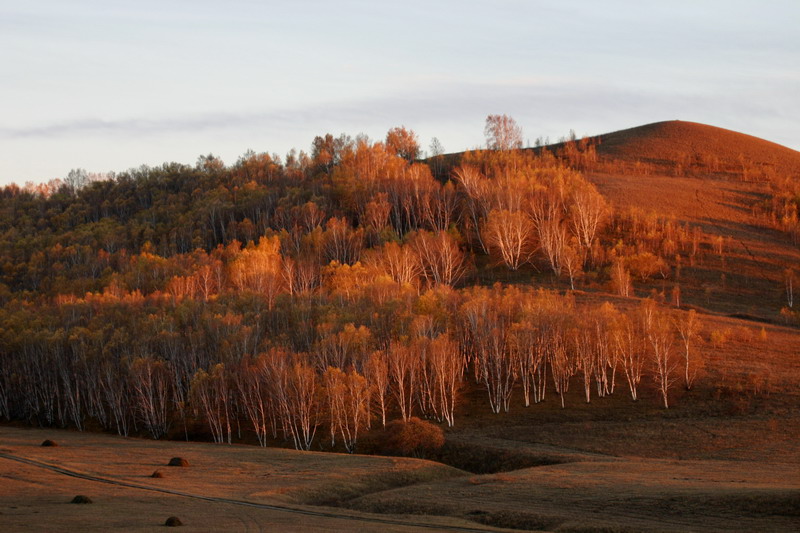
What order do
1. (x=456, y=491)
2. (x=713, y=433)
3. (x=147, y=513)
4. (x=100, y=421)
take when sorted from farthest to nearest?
(x=100, y=421) → (x=713, y=433) → (x=456, y=491) → (x=147, y=513)

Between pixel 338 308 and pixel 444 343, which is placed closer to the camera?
pixel 444 343

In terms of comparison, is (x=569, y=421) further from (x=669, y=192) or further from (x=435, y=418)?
(x=669, y=192)

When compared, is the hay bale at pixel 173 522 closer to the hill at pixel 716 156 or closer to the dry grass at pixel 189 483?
the dry grass at pixel 189 483

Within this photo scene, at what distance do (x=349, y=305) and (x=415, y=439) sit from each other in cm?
3308

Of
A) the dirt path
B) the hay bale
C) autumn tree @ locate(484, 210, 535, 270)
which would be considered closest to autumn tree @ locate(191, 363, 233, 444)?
the dirt path

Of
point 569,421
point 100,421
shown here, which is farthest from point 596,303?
point 100,421

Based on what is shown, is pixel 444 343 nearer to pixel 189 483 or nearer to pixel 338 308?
pixel 338 308

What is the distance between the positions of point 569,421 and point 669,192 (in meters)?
98.9

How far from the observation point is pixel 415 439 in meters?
69.4

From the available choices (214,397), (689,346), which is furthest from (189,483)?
(689,346)

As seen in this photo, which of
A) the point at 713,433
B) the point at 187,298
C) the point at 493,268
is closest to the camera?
the point at 713,433

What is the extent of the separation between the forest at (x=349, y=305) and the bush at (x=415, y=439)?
4.98 m

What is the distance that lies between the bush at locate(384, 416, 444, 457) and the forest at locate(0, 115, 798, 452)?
4982 mm

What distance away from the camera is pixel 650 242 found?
13138 cm
